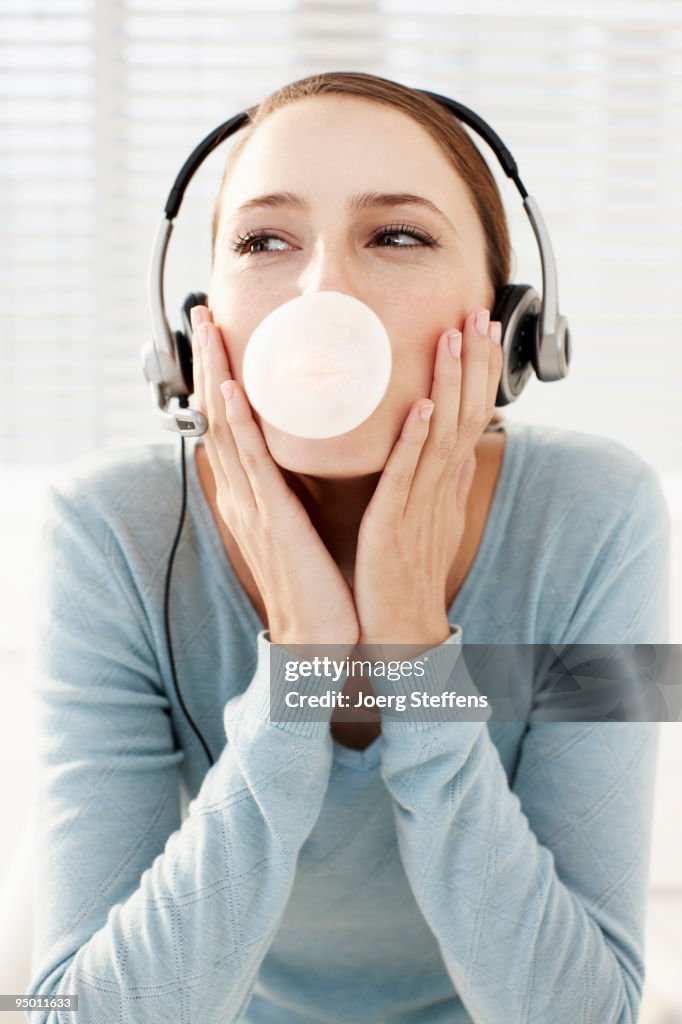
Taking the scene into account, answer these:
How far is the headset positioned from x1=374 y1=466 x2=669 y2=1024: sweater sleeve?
0.85ft

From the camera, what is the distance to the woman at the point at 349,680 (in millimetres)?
740

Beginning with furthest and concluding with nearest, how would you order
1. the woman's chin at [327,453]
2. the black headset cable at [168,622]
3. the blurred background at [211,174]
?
the blurred background at [211,174]
the black headset cable at [168,622]
the woman's chin at [327,453]

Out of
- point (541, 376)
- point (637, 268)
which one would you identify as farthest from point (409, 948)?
point (637, 268)

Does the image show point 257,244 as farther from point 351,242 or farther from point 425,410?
point 425,410

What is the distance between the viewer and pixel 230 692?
0.90 meters

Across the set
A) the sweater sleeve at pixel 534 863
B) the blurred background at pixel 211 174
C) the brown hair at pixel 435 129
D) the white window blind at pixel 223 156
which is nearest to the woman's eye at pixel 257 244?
the brown hair at pixel 435 129

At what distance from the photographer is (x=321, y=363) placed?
0.63 m

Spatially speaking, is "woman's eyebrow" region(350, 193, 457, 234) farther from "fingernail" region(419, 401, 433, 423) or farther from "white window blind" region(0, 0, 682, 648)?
"white window blind" region(0, 0, 682, 648)

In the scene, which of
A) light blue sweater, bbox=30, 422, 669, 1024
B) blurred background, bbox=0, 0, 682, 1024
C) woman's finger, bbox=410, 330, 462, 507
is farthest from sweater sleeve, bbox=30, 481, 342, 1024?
blurred background, bbox=0, 0, 682, 1024

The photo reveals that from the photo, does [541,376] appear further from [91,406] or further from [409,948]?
[91,406]

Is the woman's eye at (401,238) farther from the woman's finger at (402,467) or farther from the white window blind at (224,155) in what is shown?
the white window blind at (224,155)

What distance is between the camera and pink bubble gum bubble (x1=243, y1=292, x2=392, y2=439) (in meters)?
0.63

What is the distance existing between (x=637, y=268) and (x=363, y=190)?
48.0 inches

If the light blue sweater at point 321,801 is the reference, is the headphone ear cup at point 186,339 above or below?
above
